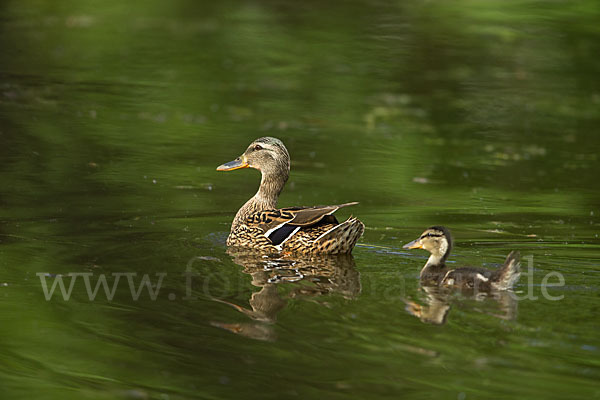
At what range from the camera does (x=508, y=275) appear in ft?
22.4

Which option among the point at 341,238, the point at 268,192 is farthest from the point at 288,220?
the point at 268,192

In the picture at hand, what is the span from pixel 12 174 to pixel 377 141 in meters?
4.79

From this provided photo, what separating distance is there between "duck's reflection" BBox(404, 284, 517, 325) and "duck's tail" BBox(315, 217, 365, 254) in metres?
1.09

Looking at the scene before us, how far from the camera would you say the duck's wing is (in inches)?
326

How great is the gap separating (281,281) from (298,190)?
3577 mm

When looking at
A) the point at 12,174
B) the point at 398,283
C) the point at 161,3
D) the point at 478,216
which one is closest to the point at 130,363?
the point at 398,283

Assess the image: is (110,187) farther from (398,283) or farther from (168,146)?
(398,283)

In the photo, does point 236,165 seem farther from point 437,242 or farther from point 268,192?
point 437,242

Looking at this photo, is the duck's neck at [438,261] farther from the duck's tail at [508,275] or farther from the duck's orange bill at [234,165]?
the duck's orange bill at [234,165]

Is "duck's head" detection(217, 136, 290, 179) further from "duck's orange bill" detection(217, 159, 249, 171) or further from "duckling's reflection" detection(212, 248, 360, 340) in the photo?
"duckling's reflection" detection(212, 248, 360, 340)

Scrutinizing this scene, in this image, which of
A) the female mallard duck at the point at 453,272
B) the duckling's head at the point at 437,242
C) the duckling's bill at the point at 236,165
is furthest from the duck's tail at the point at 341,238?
the duckling's bill at the point at 236,165

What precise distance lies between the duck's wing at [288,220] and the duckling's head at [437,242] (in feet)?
2.97

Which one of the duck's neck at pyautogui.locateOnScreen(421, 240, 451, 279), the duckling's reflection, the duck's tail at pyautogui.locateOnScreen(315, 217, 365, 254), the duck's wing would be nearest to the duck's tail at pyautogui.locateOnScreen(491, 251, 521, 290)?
the duck's neck at pyautogui.locateOnScreen(421, 240, 451, 279)

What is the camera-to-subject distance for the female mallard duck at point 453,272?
6.86 meters
